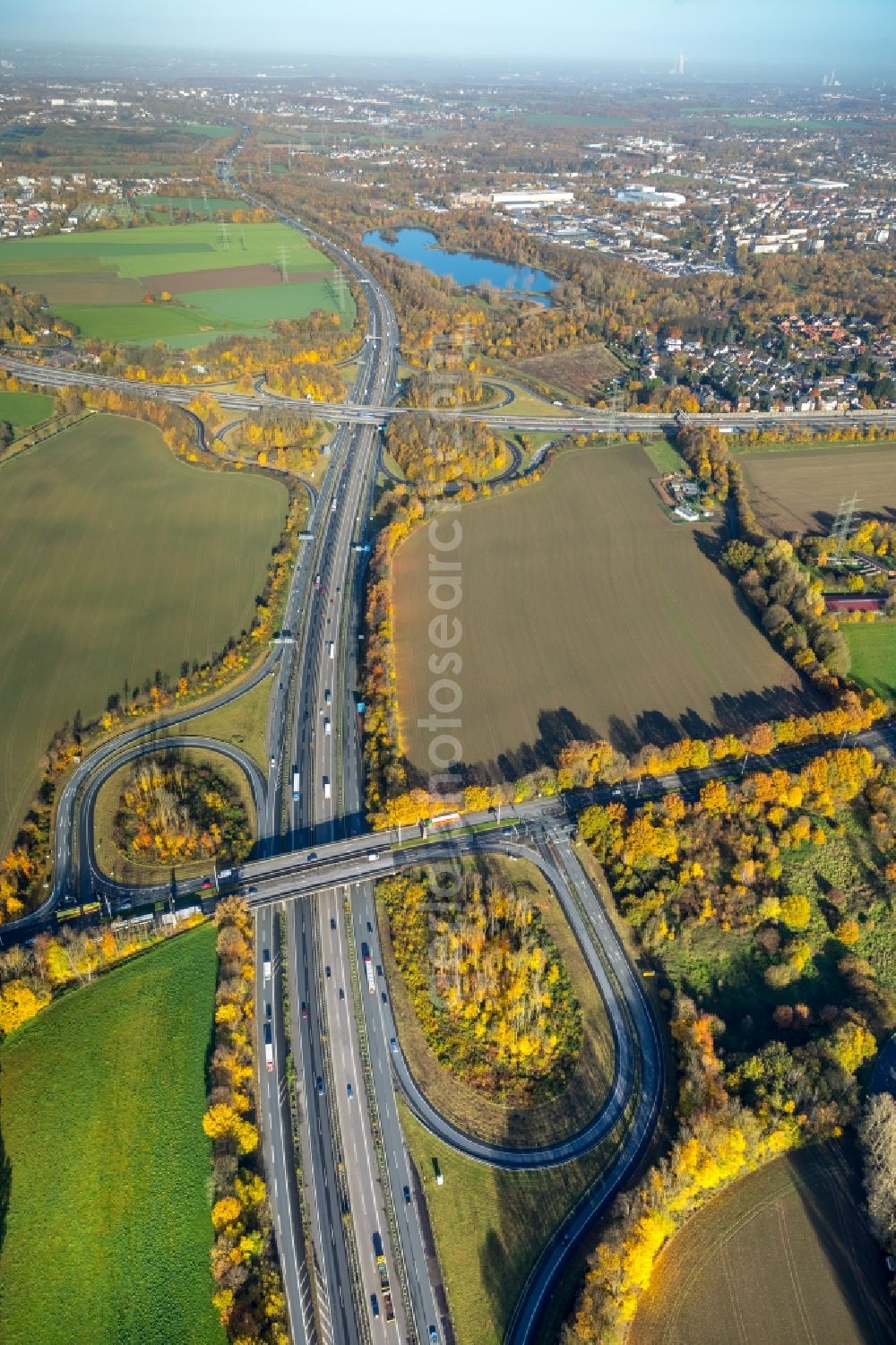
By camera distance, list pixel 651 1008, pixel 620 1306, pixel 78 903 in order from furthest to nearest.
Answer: pixel 78 903 → pixel 651 1008 → pixel 620 1306

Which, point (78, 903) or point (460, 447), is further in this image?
point (460, 447)

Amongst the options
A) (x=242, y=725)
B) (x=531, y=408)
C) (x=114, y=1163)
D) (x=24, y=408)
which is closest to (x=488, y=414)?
(x=531, y=408)

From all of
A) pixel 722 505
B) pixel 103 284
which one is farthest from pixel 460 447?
pixel 103 284

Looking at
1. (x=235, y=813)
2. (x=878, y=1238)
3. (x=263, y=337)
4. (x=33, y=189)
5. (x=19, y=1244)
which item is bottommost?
(x=878, y=1238)

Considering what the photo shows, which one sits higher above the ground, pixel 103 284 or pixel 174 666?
pixel 103 284

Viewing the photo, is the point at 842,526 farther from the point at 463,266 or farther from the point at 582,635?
the point at 463,266

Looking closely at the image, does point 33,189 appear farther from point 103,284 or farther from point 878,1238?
point 878,1238

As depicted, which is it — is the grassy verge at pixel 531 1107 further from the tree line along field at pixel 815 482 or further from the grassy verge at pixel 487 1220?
the tree line along field at pixel 815 482

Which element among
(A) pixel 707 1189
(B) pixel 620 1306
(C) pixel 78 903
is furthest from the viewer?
(C) pixel 78 903
